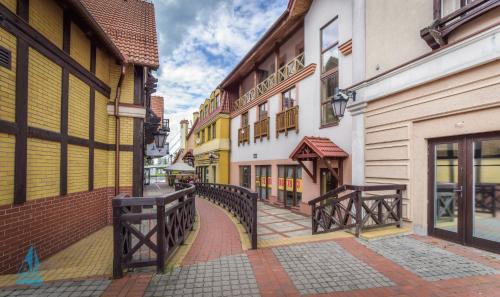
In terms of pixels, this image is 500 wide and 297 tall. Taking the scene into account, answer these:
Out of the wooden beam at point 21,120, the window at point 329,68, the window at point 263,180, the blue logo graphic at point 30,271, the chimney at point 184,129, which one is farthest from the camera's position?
the chimney at point 184,129

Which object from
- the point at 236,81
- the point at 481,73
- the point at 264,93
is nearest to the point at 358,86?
the point at 481,73

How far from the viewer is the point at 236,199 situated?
8500 millimetres

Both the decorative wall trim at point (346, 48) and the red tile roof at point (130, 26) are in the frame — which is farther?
the decorative wall trim at point (346, 48)

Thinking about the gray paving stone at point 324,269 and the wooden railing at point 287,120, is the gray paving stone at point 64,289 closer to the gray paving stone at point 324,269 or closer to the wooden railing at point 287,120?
the gray paving stone at point 324,269

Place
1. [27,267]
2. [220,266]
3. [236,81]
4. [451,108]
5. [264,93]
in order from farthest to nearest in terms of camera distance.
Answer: [236,81] < [264,93] < [451,108] < [27,267] < [220,266]

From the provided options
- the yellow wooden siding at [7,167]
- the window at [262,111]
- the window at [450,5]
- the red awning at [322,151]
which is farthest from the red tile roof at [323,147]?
the yellow wooden siding at [7,167]

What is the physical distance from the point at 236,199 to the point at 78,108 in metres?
5.06

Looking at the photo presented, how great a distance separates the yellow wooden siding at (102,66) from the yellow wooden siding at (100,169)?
83.9 inches

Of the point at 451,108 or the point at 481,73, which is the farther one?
the point at 451,108

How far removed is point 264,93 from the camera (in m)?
13.7

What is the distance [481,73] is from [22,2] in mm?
7927

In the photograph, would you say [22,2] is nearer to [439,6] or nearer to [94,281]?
[94,281]

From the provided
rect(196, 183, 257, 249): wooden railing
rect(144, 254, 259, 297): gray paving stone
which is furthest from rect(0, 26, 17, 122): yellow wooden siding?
rect(196, 183, 257, 249): wooden railing

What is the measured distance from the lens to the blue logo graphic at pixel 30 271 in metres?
3.65
